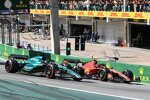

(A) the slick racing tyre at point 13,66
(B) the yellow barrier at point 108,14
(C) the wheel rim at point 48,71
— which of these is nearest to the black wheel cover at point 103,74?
(C) the wheel rim at point 48,71

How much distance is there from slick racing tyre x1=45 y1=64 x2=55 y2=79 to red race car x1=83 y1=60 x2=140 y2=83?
221 centimetres

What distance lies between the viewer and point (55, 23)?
35.5 m

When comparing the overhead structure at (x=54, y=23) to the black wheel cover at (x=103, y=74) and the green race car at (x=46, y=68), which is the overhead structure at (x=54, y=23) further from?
the black wheel cover at (x=103, y=74)

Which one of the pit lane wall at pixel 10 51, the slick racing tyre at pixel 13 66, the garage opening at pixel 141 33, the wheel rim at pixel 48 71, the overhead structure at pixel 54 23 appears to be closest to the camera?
the wheel rim at pixel 48 71

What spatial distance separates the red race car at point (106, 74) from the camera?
21750mm

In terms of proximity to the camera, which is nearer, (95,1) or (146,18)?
(146,18)

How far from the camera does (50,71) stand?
71.4 ft

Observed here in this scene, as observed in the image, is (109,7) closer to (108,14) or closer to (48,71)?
(108,14)

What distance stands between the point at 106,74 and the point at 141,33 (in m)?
27.9

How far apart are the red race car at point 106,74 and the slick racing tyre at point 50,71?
2.21 m

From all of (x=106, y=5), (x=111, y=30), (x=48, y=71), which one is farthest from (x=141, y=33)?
(x=48, y=71)

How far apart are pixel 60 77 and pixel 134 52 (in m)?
22.0

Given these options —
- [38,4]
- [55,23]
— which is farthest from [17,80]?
[38,4]

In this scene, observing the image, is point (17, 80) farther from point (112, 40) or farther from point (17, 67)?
point (112, 40)
